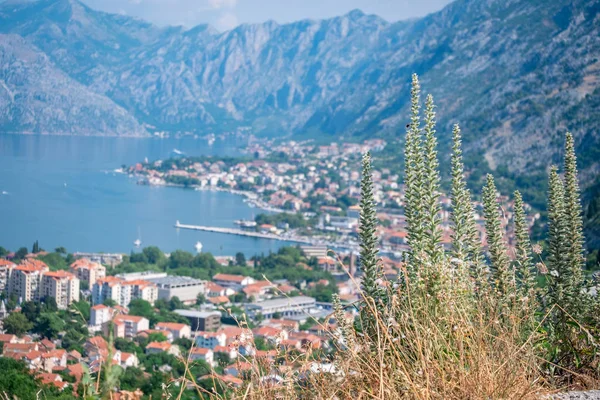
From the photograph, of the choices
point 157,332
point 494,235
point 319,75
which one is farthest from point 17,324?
point 319,75

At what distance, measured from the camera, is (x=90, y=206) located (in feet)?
133

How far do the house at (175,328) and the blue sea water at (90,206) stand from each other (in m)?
9.34

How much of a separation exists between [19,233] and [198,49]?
140268 millimetres

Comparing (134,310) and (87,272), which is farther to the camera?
(87,272)

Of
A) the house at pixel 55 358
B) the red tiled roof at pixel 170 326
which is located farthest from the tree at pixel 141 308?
the house at pixel 55 358

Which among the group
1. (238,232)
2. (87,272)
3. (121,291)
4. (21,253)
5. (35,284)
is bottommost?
(238,232)

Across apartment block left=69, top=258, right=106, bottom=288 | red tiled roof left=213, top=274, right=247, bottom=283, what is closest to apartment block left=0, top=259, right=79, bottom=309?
apartment block left=69, top=258, right=106, bottom=288

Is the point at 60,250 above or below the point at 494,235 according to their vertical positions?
below

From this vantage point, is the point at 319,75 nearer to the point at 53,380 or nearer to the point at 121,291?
the point at 121,291

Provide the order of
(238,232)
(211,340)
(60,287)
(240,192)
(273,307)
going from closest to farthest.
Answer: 1. (211,340)
2. (60,287)
3. (273,307)
4. (238,232)
5. (240,192)

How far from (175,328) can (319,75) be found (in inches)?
5139

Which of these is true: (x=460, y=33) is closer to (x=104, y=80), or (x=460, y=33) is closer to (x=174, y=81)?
(x=104, y=80)

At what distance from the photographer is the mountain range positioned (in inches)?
1811

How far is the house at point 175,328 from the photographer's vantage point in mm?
18422
